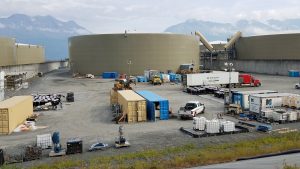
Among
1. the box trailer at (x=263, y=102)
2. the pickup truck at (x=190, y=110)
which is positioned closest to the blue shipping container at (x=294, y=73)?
the box trailer at (x=263, y=102)

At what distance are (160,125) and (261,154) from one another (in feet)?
37.6

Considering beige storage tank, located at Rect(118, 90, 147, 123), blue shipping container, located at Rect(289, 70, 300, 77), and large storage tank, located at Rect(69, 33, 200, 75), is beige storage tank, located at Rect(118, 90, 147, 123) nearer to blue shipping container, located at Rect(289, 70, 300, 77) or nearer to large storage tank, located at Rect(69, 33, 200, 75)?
large storage tank, located at Rect(69, 33, 200, 75)

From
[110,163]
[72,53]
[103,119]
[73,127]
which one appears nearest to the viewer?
[110,163]

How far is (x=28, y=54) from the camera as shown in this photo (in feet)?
322

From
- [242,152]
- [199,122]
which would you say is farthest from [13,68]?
[242,152]

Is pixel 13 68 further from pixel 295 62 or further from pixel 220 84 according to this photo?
pixel 295 62

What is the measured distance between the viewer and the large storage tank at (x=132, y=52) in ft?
276

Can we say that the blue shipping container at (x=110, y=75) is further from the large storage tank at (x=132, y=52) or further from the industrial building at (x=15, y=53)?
the industrial building at (x=15, y=53)

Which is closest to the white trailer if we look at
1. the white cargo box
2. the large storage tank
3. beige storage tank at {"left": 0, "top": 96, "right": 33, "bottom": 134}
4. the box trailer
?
the box trailer

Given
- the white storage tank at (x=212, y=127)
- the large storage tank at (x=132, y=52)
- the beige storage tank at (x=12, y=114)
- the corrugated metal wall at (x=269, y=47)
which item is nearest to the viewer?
the white storage tank at (x=212, y=127)

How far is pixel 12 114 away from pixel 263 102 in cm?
2172

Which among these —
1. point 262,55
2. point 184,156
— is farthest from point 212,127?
point 262,55

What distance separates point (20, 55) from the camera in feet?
295

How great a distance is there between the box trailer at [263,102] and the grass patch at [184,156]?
341 inches
